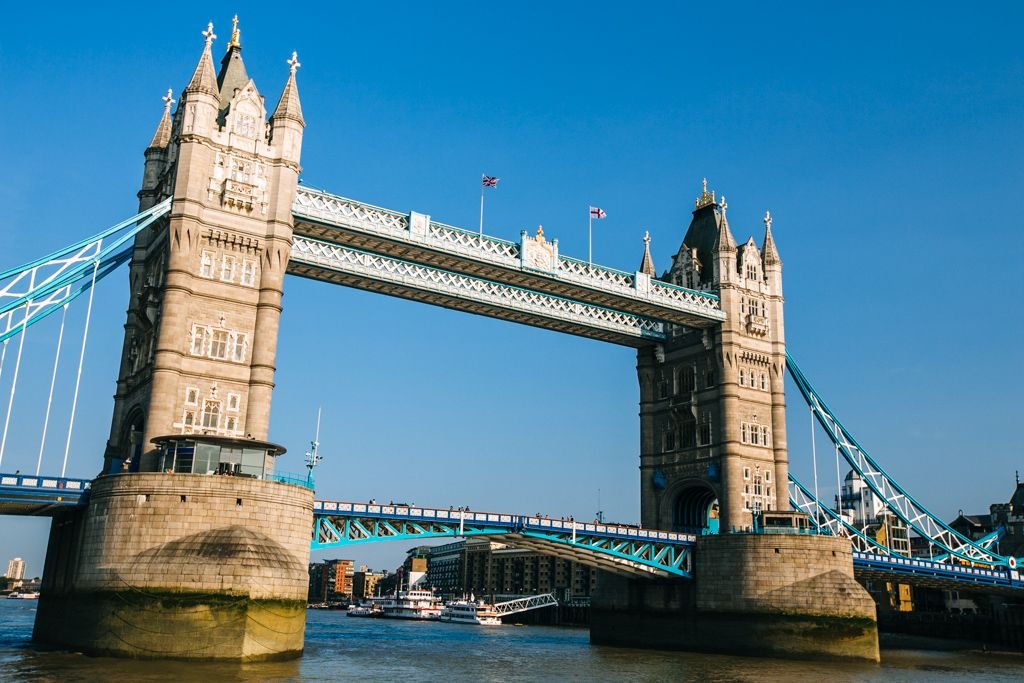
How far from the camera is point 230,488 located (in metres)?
44.7

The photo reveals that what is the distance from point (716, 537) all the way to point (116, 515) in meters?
39.9

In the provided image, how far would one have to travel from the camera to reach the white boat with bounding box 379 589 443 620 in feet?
453

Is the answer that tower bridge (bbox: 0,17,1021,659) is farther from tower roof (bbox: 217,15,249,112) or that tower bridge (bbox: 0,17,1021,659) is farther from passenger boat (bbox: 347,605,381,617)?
passenger boat (bbox: 347,605,381,617)

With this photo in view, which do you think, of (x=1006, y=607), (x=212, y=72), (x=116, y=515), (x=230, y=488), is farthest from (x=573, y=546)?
(x=1006, y=607)

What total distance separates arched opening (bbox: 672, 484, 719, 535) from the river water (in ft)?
40.9

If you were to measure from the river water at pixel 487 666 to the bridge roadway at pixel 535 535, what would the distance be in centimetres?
608

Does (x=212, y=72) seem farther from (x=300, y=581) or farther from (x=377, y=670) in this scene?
(x=377, y=670)

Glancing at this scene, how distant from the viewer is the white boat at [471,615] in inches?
5084

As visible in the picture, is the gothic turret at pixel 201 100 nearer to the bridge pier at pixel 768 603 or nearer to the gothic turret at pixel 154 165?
the gothic turret at pixel 154 165

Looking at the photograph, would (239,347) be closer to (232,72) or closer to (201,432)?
(201,432)

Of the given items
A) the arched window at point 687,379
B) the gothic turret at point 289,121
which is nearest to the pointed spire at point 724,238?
the arched window at point 687,379

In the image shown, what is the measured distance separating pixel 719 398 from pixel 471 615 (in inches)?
2776

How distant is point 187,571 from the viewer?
41.7m

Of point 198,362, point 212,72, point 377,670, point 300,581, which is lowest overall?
point 377,670
